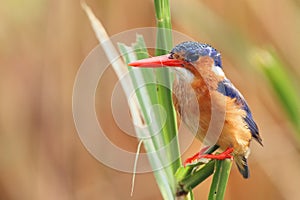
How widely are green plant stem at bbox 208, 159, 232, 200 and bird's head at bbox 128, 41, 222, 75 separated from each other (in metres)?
0.16

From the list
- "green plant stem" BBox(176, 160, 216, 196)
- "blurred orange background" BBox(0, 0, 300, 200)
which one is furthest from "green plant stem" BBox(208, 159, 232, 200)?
"blurred orange background" BBox(0, 0, 300, 200)

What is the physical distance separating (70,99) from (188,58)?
90 centimetres

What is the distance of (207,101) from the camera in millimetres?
964

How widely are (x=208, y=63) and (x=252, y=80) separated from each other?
0.72m

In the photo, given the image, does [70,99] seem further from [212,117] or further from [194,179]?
[194,179]

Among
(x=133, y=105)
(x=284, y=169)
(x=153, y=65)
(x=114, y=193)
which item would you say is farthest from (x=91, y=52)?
(x=153, y=65)

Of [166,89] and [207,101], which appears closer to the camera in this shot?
[166,89]

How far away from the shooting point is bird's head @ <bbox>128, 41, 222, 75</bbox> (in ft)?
2.78

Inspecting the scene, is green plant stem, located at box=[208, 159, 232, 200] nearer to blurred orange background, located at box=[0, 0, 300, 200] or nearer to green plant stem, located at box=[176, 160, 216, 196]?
green plant stem, located at box=[176, 160, 216, 196]

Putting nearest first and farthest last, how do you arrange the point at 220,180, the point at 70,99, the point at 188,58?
the point at 220,180 → the point at 188,58 → the point at 70,99

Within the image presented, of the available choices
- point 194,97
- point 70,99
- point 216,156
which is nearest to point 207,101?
point 194,97

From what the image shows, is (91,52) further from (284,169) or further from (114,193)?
(284,169)

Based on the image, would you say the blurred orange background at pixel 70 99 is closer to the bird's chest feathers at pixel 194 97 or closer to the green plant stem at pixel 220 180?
the bird's chest feathers at pixel 194 97

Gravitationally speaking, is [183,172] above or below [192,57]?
below
